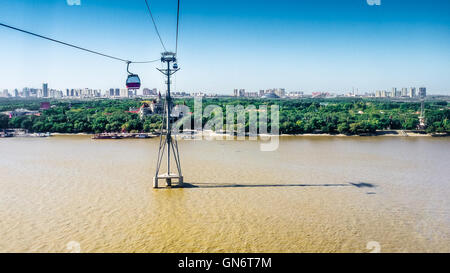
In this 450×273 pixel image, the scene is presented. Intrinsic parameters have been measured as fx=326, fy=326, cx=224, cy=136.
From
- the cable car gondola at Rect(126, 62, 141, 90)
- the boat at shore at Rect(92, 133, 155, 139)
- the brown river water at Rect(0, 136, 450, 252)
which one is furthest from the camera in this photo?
the boat at shore at Rect(92, 133, 155, 139)

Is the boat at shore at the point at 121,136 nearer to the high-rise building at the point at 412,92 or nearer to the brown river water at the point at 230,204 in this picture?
the brown river water at the point at 230,204

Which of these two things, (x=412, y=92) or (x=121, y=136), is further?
(x=412, y=92)

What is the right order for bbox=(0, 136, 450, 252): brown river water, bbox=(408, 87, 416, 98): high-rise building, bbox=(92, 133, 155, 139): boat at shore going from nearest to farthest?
bbox=(0, 136, 450, 252): brown river water
bbox=(92, 133, 155, 139): boat at shore
bbox=(408, 87, 416, 98): high-rise building

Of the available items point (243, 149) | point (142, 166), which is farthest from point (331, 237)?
point (243, 149)

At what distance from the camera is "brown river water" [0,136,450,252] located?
3523mm

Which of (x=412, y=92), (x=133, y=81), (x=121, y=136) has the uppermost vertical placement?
(x=412, y=92)

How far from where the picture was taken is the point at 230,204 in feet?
15.4

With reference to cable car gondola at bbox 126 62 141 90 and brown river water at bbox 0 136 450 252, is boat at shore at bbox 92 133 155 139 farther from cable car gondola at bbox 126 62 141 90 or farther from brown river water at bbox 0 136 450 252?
cable car gondola at bbox 126 62 141 90

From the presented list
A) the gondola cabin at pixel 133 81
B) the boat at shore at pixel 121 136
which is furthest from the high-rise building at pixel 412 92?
the gondola cabin at pixel 133 81

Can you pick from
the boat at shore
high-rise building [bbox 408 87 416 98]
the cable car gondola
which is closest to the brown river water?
the cable car gondola

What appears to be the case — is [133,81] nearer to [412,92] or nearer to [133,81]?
[133,81]

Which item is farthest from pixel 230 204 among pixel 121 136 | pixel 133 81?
pixel 121 136

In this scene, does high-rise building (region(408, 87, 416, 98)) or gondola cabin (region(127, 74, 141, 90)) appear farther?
high-rise building (region(408, 87, 416, 98))

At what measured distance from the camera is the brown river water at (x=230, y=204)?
11.6ft
